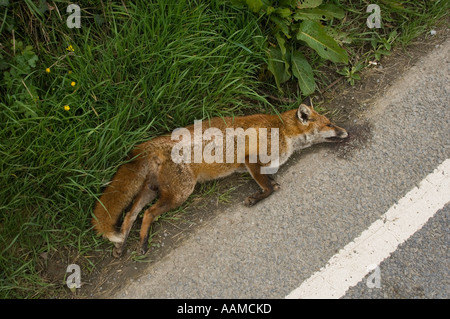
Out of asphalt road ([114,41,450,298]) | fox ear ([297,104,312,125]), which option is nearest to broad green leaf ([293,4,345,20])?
fox ear ([297,104,312,125])

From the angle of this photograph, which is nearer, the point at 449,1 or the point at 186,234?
the point at 186,234

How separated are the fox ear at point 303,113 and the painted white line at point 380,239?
47.7 inches

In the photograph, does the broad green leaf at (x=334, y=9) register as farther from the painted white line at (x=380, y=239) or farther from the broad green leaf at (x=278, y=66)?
the painted white line at (x=380, y=239)

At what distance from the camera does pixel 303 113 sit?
3916mm

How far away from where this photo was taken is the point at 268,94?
425cm

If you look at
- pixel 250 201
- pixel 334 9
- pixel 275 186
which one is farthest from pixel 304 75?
pixel 250 201


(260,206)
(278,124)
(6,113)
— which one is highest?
(6,113)

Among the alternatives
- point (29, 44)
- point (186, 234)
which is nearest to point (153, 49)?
point (29, 44)

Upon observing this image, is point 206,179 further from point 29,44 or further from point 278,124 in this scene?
point 29,44

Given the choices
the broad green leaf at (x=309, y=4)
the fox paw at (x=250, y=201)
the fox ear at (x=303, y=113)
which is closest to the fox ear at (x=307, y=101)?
the fox ear at (x=303, y=113)

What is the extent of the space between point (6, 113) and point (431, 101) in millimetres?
4226

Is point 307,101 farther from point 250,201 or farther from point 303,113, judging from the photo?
point 250,201

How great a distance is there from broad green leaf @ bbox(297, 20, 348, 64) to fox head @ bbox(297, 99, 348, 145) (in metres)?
0.56

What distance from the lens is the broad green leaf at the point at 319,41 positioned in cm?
386
